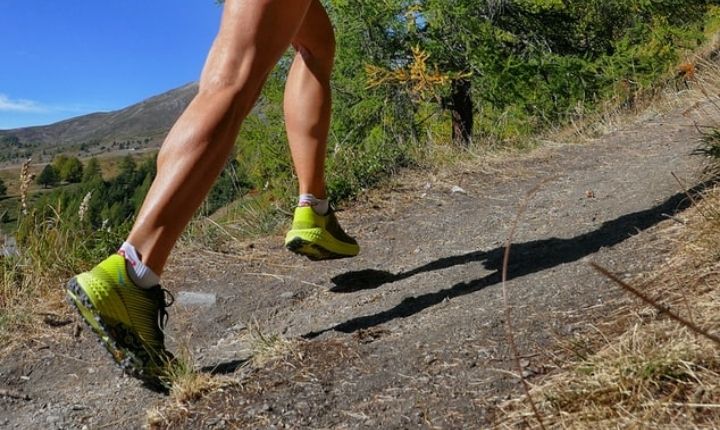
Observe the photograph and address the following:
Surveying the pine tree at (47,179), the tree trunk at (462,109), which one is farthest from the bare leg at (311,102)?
the pine tree at (47,179)

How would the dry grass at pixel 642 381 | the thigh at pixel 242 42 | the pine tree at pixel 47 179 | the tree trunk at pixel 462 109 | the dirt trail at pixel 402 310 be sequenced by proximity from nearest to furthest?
the dry grass at pixel 642 381, the dirt trail at pixel 402 310, the thigh at pixel 242 42, the tree trunk at pixel 462 109, the pine tree at pixel 47 179

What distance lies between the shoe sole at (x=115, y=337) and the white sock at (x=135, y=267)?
11 cm

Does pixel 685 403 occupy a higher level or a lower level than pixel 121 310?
lower

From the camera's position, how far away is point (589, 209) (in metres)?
3.05

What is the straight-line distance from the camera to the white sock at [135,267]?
169 centimetres

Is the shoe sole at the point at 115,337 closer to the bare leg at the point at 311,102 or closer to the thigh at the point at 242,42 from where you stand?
the thigh at the point at 242,42

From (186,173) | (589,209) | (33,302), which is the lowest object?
(589,209)

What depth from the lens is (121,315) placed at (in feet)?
5.46

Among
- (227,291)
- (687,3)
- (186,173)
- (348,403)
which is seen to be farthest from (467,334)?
(687,3)

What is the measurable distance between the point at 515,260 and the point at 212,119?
125cm

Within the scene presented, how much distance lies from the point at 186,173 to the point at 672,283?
1239 mm

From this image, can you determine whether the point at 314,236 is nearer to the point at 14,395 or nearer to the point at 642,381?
the point at 14,395

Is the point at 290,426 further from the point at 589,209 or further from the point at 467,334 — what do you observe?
the point at 589,209

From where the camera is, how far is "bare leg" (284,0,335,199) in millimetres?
2498
